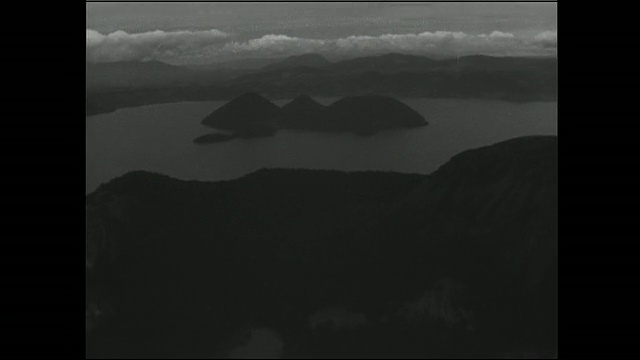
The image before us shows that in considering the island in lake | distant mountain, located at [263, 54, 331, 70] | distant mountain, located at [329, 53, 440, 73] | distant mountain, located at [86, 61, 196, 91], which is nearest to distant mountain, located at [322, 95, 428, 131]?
the island in lake

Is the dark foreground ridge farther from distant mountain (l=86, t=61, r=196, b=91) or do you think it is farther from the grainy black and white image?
distant mountain (l=86, t=61, r=196, b=91)

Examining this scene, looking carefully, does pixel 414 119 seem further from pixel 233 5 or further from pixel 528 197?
pixel 233 5

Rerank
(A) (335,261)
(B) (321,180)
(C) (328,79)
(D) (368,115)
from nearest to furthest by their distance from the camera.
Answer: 1. (A) (335,261)
2. (B) (321,180)
3. (D) (368,115)
4. (C) (328,79)

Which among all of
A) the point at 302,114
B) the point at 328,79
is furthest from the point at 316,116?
the point at 328,79

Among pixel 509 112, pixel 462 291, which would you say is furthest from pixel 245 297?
pixel 509 112

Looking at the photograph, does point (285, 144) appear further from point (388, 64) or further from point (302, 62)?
point (388, 64)

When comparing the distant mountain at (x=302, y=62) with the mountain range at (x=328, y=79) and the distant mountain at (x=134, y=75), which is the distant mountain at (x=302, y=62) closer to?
the mountain range at (x=328, y=79)

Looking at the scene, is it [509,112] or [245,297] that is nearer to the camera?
[245,297]
